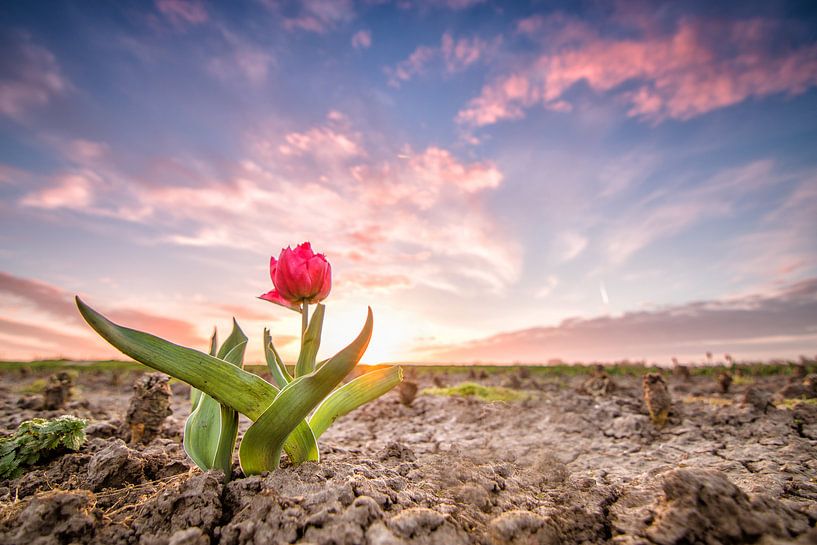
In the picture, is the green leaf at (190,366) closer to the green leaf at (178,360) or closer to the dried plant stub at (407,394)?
the green leaf at (178,360)

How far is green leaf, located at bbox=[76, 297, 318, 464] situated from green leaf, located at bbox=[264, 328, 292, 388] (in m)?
0.43

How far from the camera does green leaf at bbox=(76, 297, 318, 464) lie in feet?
6.50

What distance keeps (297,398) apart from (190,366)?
1.83 ft

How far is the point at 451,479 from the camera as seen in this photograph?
269cm

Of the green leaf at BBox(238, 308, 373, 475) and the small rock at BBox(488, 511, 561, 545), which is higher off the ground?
the green leaf at BBox(238, 308, 373, 475)

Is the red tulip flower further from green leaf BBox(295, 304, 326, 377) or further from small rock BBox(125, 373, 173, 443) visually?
small rock BBox(125, 373, 173, 443)

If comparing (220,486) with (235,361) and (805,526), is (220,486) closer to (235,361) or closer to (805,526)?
(235,361)

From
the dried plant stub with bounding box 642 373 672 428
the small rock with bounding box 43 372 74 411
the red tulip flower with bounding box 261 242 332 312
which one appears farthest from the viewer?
the small rock with bounding box 43 372 74 411

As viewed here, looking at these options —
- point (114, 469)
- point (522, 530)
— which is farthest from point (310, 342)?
point (522, 530)

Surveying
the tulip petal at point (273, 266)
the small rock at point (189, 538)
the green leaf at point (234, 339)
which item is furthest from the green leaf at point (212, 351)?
the small rock at point (189, 538)

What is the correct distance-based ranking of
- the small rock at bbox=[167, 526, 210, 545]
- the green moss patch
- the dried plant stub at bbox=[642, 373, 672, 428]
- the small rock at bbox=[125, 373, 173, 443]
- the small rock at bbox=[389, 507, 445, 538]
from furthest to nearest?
the green moss patch < the dried plant stub at bbox=[642, 373, 672, 428] < the small rock at bbox=[125, 373, 173, 443] < the small rock at bbox=[389, 507, 445, 538] < the small rock at bbox=[167, 526, 210, 545]

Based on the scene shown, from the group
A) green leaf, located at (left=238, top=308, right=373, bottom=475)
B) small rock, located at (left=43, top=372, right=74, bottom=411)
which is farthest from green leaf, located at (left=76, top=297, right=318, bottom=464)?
small rock, located at (left=43, top=372, right=74, bottom=411)

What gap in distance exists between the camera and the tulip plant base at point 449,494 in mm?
1729

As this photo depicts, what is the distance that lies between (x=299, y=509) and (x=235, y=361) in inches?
50.0
